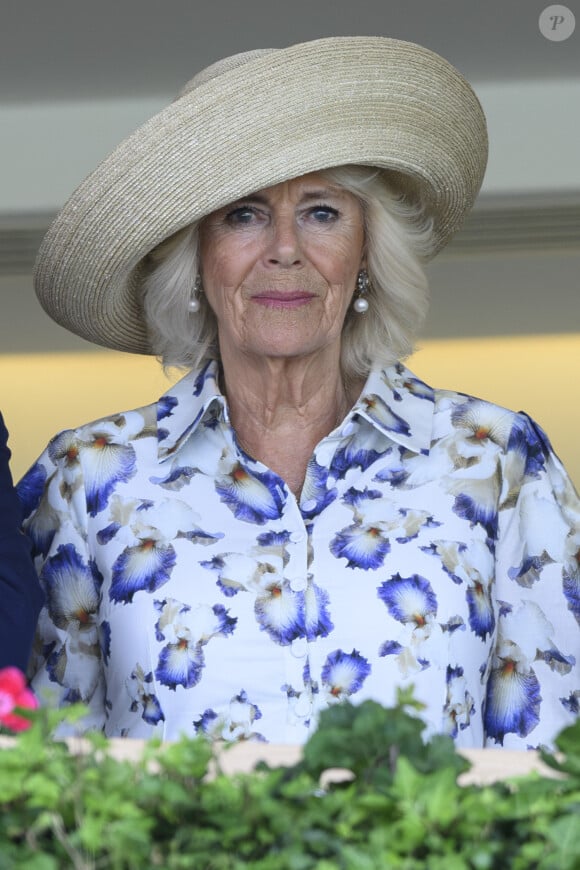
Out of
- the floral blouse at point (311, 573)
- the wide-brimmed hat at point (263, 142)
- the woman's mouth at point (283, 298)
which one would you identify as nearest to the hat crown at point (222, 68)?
the wide-brimmed hat at point (263, 142)

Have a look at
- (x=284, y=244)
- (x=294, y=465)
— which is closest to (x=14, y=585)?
(x=294, y=465)

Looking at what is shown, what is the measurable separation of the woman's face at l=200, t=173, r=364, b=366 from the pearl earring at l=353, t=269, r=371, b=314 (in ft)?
0.16

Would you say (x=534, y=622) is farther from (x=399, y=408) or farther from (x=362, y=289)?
(x=362, y=289)

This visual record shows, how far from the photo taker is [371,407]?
2.00 m

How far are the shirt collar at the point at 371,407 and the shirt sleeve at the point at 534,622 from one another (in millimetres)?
147

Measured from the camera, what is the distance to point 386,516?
1.89 metres

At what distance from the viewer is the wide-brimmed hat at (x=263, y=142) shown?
1.95 meters

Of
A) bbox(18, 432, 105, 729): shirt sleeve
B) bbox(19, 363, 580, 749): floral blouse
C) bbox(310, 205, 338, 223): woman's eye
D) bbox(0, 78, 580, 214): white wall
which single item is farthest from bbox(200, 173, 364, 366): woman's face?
bbox(0, 78, 580, 214): white wall

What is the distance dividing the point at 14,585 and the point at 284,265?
1.96 ft

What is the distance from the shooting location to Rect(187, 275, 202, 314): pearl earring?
2107 mm

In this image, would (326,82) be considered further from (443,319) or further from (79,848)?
(443,319)

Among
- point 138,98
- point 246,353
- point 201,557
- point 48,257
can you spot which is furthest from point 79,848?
point 138,98

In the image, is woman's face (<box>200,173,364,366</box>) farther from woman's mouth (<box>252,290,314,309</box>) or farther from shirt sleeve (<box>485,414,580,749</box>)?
shirt sleeve (<box>485,414,580,749</box>)

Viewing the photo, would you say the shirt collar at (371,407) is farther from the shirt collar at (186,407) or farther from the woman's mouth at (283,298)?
the woman's mouth at (283,298)
